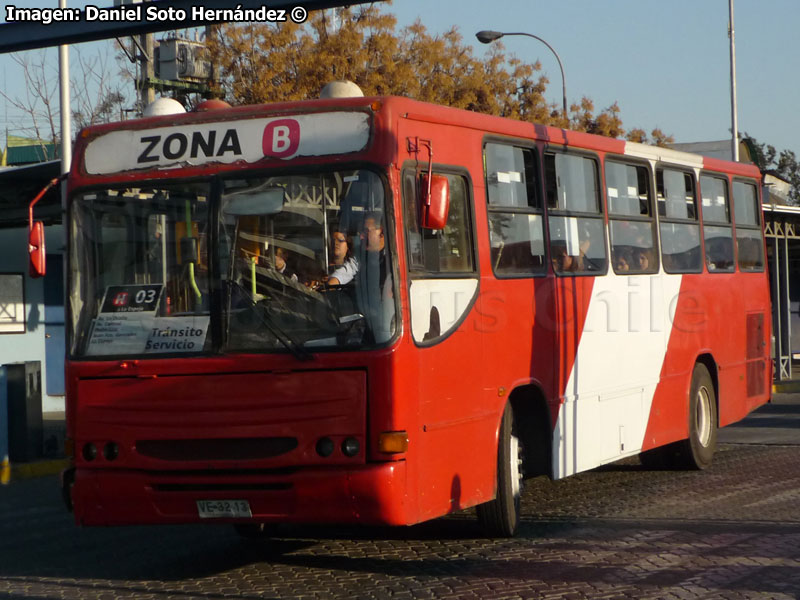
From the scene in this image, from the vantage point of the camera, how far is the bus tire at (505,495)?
9086 millimetres

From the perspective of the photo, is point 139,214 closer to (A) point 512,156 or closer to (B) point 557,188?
(A) point 512,156

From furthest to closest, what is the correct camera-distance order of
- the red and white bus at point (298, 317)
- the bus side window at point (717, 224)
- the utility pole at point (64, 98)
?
the utility pole at point (64, 98), the bus side window at point (717, 224), the red and white bus at point (298, 317)

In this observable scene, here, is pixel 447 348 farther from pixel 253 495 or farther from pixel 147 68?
pixel 147 68

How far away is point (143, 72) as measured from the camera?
107 feet

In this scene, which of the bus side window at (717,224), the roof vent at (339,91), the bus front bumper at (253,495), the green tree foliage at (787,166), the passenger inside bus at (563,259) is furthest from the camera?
the green tree foliage at (787,166)

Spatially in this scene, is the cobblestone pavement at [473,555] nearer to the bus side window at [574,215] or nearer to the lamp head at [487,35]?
the bus side window at [574,215]

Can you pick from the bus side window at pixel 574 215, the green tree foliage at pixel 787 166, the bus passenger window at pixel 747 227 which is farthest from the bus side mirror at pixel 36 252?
the green tree foliage at pixel 787 166

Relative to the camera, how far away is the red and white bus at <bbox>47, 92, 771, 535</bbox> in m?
7.76

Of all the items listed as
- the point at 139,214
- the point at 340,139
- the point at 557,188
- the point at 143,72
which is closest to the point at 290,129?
the point at 340,139

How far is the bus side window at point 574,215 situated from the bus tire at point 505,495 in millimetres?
1682

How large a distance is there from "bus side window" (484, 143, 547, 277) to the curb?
760cm

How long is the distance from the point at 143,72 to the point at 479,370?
25.7 meters

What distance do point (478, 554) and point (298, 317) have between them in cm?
219

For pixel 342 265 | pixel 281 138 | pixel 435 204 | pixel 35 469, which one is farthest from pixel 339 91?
pixel 35 469
